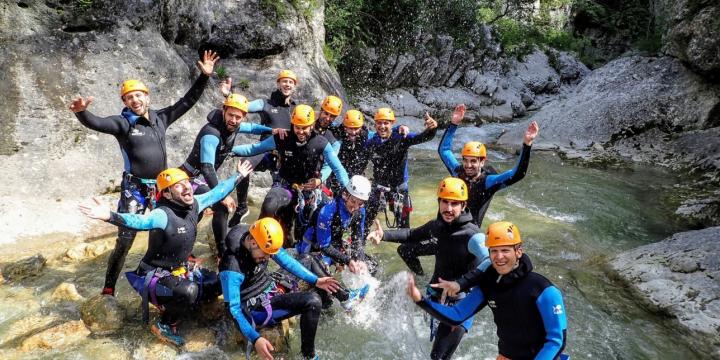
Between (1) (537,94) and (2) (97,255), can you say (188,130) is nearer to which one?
(2) (97,255)

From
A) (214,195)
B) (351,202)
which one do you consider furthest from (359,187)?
(214,195)

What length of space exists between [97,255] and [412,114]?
13661 mm

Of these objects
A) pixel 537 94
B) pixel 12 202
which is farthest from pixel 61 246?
pixel 537 94

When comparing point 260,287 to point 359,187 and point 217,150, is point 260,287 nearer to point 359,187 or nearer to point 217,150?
point 359,187

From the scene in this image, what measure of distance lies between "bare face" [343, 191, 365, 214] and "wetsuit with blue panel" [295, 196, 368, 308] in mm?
64

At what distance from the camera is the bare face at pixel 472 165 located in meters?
5.91

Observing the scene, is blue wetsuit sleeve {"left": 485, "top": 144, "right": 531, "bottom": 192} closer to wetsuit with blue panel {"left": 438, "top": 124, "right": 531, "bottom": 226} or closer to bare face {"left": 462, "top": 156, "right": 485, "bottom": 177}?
wetsuit with blue panel {"left": 438, "top": 124, "right": 531, "bottom": 226}

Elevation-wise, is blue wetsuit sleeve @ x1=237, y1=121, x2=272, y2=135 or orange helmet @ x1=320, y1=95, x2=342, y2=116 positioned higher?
orange helmet @ x1=320, y1=95, x2=342, y2=116

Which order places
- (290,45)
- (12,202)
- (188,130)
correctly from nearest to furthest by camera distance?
(12,202) → (188,130) → (290,45)

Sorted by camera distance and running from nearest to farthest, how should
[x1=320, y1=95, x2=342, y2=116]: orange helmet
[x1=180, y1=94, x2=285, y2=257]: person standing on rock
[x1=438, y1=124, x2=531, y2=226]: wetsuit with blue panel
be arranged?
[x1=438, y1=124, x2=531, y2=226]: wetsuit with blue panel
[x1=180, y1=94, x2=285, y2=257]: person standing on rock
[x1=320, y1=95, x2=342, y2=116]: orange helmet

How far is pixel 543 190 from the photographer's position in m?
12.3

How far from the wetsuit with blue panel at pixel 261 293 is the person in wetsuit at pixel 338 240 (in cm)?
65

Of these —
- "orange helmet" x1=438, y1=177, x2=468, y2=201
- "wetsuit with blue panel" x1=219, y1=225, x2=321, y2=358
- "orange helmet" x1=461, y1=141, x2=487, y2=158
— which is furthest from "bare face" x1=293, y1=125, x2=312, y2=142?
"orange helmet" x1=438, y1=177, x2=468, y2=201

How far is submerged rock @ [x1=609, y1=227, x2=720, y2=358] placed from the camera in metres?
5.86
